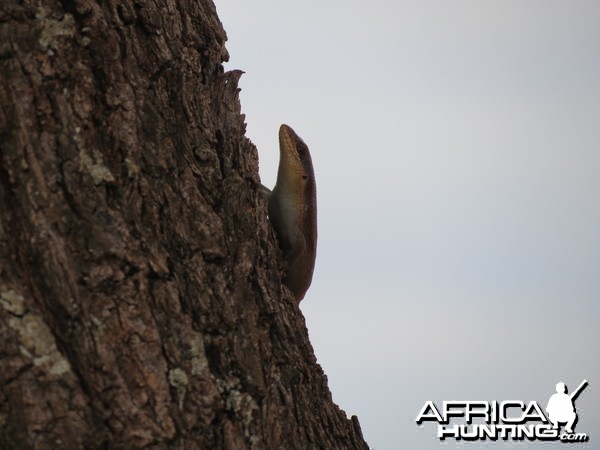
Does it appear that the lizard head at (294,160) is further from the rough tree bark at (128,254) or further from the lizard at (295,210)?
the rough tree bark at (128,254)

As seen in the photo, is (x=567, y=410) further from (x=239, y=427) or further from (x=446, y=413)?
(x=239, y=427)

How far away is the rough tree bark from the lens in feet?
9.68

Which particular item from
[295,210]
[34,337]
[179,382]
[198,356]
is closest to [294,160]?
[295,210]

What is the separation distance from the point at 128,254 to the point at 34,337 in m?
0.43

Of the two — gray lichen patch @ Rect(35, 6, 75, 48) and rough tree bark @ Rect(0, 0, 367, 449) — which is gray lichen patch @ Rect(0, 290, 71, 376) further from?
gray lichen patch @ Rect(35, 6, 75, 48)

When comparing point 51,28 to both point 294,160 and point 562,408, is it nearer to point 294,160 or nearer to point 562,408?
point 294,160

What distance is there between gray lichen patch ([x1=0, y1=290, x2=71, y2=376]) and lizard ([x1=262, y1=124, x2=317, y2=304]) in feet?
5.99

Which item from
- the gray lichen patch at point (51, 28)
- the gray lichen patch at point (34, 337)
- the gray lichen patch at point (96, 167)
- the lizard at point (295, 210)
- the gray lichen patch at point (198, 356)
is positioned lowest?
the gray lichen patch at point (34, 337)

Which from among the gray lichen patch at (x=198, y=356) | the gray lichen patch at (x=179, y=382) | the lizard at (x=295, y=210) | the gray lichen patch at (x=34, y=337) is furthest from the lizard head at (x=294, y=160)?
the gray lichen patch at (x=34, y=337)

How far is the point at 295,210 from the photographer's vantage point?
16.6 feet

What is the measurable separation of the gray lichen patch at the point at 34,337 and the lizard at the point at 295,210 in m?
1.83

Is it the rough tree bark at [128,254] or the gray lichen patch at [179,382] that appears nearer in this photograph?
the rough tree bark at [128,254]

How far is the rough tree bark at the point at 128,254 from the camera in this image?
2.95 meters

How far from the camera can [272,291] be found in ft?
12.2
